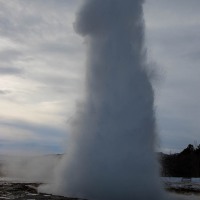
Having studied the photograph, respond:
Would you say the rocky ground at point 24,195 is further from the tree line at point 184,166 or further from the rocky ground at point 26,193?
the tree line at point 184,166

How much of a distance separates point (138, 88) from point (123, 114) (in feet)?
6.75

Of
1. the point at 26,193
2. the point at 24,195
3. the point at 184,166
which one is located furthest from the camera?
the point at 184,166

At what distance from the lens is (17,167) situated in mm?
70875

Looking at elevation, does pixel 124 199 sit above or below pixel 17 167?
below

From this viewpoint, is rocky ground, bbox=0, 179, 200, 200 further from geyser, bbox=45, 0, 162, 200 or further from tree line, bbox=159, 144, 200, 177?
tree line, bbox=159, 144, 200, 177

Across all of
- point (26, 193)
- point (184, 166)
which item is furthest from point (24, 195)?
point (184, 166)

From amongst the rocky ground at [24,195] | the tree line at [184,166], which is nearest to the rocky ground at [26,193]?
the rocky ground at [24,195]

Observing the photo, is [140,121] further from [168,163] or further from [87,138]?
[168,163]

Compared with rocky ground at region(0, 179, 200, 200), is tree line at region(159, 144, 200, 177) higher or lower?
higher

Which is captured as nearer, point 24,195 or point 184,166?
point 24,195

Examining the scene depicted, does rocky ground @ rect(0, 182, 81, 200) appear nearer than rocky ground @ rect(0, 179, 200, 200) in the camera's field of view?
Yes

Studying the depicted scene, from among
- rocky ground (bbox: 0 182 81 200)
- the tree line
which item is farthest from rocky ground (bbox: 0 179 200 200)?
the tree line

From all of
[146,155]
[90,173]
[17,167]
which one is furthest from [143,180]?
[17,167]

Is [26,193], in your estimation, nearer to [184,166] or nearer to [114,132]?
[114,132]
